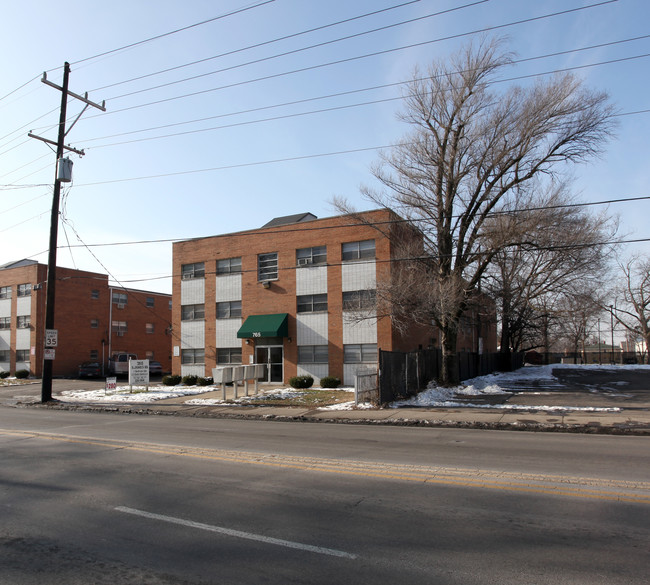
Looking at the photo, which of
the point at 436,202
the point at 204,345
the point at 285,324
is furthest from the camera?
the point at 204,345

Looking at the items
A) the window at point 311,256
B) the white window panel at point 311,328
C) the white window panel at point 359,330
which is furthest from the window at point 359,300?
the window at point 311,256

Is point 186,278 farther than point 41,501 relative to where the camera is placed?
Yes

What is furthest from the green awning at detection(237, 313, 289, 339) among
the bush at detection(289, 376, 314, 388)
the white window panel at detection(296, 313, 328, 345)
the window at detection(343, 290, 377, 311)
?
the window at detection(343, 290, 377, 311)

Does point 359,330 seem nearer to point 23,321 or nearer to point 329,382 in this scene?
point 329,382

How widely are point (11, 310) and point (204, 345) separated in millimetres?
23644

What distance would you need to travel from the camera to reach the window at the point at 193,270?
31797mm

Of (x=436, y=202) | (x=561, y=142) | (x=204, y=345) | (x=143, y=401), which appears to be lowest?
(x=143, y=401)

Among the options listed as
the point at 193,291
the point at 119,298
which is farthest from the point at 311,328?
the point at 119,298

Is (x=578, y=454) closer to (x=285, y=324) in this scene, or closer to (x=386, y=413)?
(x=386, y=413)

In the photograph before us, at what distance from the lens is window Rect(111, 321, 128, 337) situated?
47281mm

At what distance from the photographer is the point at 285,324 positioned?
28.0 metres

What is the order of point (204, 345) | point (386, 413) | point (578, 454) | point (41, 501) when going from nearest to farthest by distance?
point (41, 501) → point (578, 454) → point (386, 413) → point (204, 345)

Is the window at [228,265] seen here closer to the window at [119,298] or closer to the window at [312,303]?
the window at [312,303]

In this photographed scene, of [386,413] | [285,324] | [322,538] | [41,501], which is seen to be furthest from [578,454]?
[285,324]
